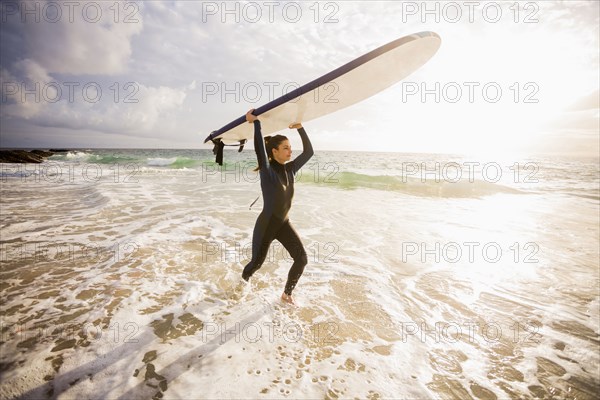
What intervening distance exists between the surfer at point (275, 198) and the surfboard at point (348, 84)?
0.62 metres

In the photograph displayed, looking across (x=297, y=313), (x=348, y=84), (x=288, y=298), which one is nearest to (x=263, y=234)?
(x=288, y=298)

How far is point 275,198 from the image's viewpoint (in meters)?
3.56

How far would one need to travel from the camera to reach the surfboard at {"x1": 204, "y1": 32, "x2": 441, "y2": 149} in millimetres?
3506

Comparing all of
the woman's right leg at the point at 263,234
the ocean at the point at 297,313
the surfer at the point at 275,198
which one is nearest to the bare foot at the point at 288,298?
the surfer at the point at 275,198

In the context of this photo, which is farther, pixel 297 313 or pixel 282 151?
pixel 297 313

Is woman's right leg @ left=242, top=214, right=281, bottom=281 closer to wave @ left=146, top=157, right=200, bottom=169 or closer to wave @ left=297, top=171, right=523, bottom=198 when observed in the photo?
wave @ left=297, top=171, right=523, bottom=198

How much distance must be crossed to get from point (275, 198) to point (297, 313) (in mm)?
1706

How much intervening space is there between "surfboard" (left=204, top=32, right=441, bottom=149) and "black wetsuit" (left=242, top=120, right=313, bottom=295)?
2.62 ft

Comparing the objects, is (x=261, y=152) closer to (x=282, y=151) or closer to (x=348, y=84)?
(x=282, y=151)

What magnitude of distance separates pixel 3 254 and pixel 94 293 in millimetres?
2931

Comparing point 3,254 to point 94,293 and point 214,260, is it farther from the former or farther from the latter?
point 214,260

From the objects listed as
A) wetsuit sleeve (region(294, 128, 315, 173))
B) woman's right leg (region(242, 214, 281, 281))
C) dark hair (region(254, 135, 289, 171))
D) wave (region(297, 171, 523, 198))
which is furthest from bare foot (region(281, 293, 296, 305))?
wave (region(297, 171, 523, 198))

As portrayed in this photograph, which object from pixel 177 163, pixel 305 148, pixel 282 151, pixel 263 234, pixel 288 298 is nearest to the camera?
pixel 282 151

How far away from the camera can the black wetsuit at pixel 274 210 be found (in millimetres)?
3475
